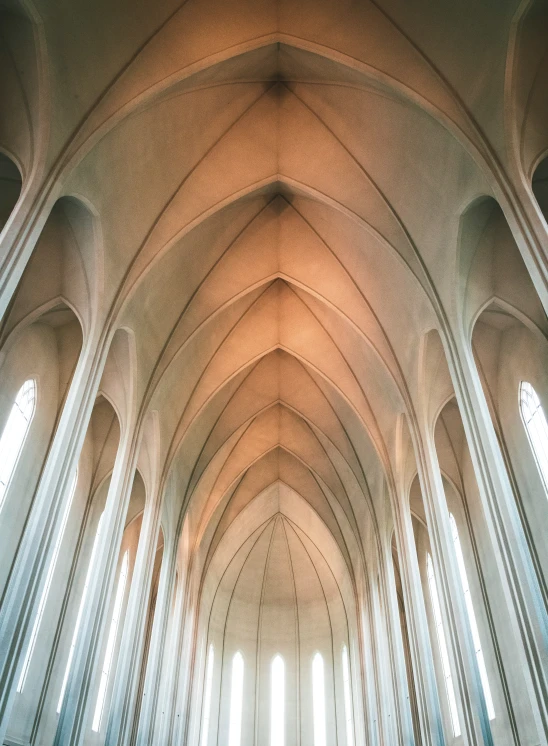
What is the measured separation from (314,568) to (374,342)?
57.5 ft

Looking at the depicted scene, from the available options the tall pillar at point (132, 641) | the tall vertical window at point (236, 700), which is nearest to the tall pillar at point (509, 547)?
the tall pillar at point (132, 641)

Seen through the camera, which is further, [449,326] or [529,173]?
[449,326]

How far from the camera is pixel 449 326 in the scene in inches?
510

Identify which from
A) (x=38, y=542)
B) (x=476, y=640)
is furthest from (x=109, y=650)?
(x=476, y=640)

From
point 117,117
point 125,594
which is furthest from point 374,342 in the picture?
point 125,594

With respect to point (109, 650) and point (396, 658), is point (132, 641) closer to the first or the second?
point (109, 650)

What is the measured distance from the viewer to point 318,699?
2791cm

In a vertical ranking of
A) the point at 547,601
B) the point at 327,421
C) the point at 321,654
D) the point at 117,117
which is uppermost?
the point at 327,421

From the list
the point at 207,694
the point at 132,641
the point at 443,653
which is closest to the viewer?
the point at 132,641

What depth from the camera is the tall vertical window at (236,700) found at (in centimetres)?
2687

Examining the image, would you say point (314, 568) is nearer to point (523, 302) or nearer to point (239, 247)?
point (239, 247)

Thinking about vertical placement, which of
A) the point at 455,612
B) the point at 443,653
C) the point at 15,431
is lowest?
the point at 455,612

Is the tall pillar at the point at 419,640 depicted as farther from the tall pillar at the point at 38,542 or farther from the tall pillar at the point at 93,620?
the tall pillar at the point at 38,542

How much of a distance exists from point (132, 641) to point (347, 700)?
15.8 meters
